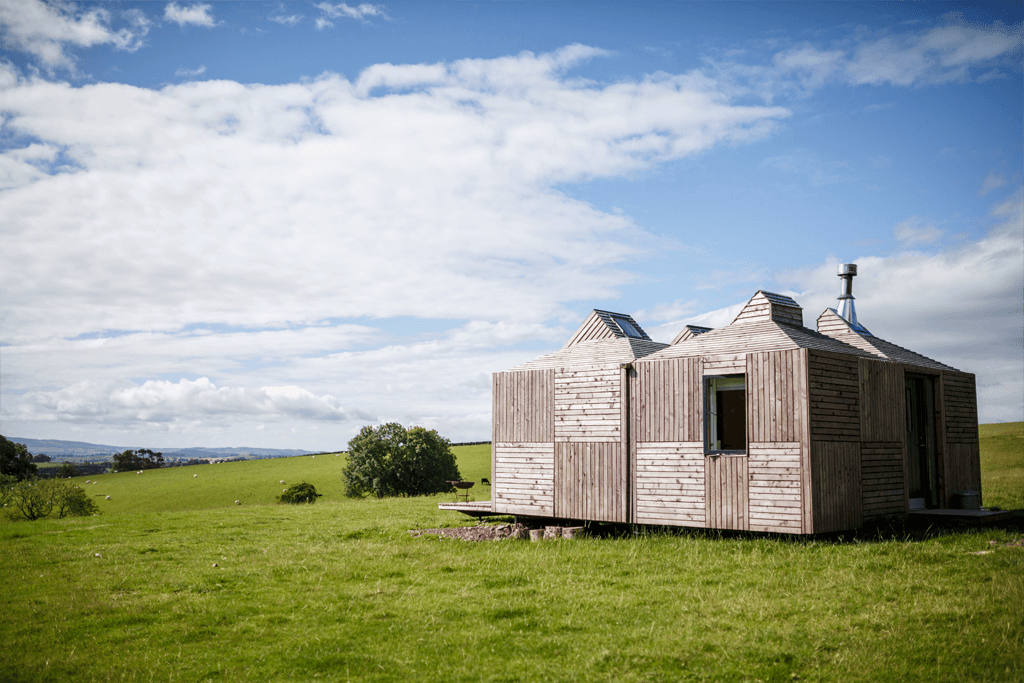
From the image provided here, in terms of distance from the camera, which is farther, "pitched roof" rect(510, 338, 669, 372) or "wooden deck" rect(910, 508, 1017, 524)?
"pitched roof" rect(510, 338, 669, 372)

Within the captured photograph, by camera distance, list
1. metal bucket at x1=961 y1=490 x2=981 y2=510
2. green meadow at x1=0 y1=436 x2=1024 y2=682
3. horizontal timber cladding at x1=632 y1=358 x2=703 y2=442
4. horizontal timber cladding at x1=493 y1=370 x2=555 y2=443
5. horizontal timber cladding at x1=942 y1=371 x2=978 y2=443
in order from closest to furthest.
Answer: green meadow at x1=0 y1=436 x2=1024 y2=682, horizontal timber cladding at x1=632 y1=358 x2=703 y2=442, metal bucket at x1=961 y1=490 x2=981 y2=510, horizontal timber cladding at x1=493 y1=370 x2=555 y2=443, horizontal timber cladding at x1=942 y1=371 x2=978 y2=443

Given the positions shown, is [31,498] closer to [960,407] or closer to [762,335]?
[762,335]

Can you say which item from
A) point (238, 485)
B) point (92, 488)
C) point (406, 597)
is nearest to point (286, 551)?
point (406, 597)

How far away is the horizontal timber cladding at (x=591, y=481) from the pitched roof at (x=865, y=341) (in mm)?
8453

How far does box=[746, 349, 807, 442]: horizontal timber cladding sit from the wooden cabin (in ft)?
0.08

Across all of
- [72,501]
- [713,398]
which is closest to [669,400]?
[713,398]

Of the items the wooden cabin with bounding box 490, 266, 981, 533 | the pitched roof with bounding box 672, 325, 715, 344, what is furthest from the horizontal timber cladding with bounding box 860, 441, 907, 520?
the pitched roof with bounding box 672, 325, 715, 344

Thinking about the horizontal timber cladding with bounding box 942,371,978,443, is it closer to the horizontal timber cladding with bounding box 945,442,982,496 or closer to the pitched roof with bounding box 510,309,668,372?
the horizontal timber cladding with bounding box 945,442,982,496

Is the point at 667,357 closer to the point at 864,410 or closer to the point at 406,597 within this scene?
the point at 864,410

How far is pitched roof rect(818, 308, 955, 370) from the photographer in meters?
20.5

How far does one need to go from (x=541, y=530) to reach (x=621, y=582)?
6.15m

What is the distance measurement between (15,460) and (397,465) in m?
30.0

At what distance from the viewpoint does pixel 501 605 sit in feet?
34.4

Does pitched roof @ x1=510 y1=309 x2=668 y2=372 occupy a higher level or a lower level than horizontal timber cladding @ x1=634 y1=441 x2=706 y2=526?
higher
